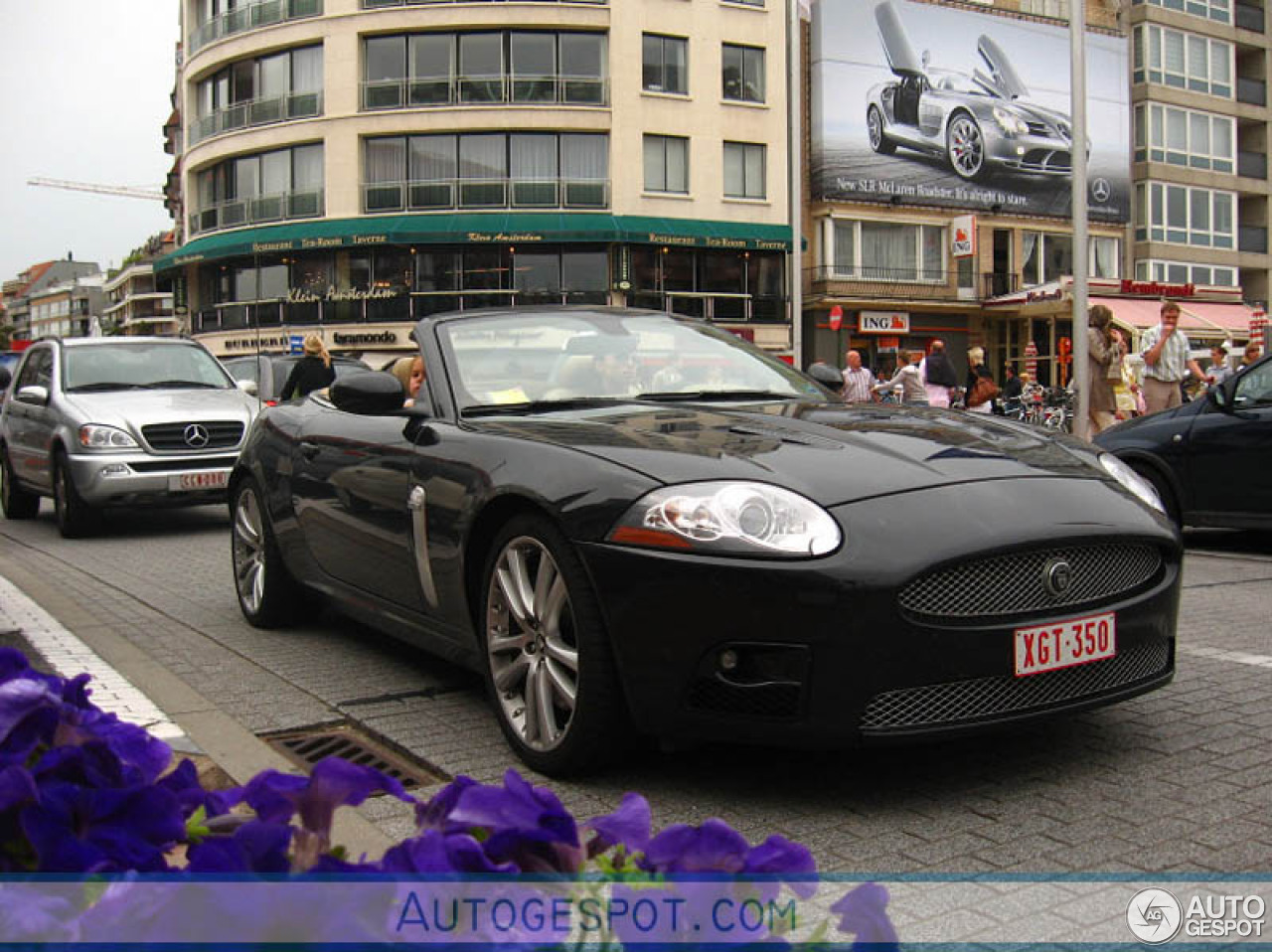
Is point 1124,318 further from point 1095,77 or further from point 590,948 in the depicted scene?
point 590,948

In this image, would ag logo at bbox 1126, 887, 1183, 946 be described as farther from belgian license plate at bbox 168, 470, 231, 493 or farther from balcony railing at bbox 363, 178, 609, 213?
balcony railing at bbox 363, 178, 609, 213

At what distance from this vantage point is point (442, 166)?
128 feet

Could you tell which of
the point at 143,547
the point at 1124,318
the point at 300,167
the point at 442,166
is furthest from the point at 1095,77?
the point at 143,547

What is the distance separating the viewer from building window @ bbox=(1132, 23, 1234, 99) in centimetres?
4806

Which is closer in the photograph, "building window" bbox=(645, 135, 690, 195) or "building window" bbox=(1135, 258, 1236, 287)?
"building window" bbox=(645, 135, 690, 195)

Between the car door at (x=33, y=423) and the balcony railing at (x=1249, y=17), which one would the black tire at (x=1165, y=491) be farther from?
the balcony railing at (x=1249, y=17)

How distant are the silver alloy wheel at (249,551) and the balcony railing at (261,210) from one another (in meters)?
35.3

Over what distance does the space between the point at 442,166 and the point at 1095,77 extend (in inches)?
939

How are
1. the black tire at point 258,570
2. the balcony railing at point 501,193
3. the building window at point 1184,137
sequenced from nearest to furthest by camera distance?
1. the black tire at point 258,570
2. the balcony railing at point 501,193
3. the building window at point 1184,137

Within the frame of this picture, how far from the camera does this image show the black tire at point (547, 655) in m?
3.50

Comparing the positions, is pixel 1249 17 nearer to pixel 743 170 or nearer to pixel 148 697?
pixel 743 170

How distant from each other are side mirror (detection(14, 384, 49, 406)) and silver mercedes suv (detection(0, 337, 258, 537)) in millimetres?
12

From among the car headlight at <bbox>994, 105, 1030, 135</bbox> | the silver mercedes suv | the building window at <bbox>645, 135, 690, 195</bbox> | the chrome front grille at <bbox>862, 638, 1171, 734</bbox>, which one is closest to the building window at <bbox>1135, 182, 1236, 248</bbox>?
the car headlight at <bbox>994, 105, 1030, 135</bbox>

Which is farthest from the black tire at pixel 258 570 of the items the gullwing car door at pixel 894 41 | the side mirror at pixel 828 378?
the gullwing car door at pixel 894 41
